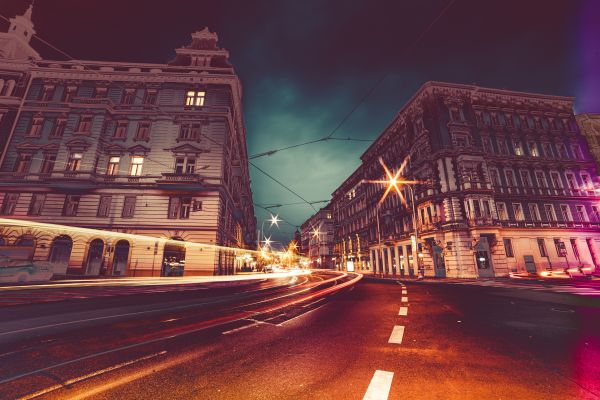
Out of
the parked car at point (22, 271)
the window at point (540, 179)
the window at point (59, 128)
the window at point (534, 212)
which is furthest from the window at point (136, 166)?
the window at point (540, 179)

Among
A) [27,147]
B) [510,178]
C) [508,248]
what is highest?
[27,147]

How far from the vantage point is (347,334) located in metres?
5.56

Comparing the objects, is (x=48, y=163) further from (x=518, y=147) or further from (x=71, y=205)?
(x=518, y=147)

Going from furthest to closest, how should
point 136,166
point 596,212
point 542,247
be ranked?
point 596,212 → point 542,247 → point 136,166

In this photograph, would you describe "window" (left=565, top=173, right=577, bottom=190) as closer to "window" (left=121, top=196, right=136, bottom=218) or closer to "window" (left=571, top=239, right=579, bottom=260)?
"window" (left=571, top=239, right=579, bottom=260)

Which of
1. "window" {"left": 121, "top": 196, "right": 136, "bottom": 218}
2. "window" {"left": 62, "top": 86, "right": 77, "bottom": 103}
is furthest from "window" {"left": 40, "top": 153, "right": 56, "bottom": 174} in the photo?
"window" {"left": 121, "top": 196, "right": 136, "bottom": 218}

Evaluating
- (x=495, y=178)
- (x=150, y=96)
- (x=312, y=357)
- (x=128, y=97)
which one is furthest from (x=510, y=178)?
(x=128, y=97)

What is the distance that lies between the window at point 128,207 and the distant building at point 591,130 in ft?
187

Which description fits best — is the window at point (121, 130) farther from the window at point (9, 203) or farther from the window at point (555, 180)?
the window at point (555, 180)

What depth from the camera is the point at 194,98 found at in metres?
26.9

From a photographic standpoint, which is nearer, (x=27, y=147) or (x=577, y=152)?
(x=27, y=147)

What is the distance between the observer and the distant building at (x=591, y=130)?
32.8 metres

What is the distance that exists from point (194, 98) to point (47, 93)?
1579 centimetres

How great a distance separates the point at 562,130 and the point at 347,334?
1785 inches
